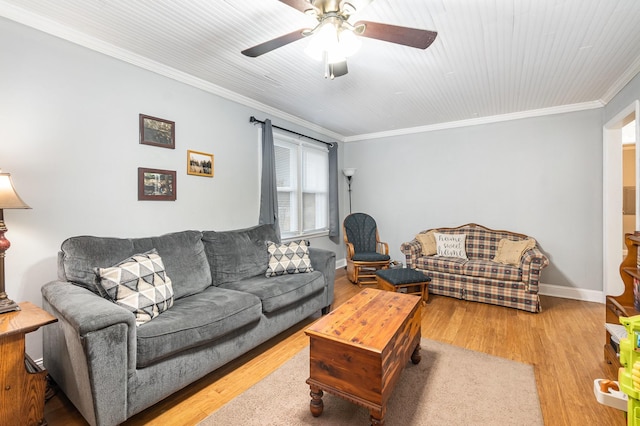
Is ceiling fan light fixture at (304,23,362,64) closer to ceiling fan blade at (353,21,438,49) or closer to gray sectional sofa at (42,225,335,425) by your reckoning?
ceiling fan blade at (353,21,438,49)

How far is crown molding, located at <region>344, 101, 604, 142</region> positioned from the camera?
3.76 meters

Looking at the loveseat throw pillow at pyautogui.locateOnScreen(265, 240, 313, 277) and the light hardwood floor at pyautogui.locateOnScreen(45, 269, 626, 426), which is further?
the loveseat throw pillow at pyautogui.locateOnScreen(265, 240, 313, 277)

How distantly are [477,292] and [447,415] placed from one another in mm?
2330

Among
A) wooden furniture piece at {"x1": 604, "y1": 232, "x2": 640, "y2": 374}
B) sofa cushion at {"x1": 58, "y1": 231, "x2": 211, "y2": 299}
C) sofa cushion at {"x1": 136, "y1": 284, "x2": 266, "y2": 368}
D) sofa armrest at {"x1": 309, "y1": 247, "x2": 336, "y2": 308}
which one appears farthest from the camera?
sofa armrest at {"x1": 309, "y1": 247, "x2": 336, "y2": 308}

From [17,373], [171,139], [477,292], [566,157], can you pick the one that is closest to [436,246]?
[477,292]

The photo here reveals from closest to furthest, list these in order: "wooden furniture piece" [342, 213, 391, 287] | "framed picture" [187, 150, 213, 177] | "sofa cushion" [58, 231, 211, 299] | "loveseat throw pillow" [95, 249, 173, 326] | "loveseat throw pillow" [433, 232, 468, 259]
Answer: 1. "loveseat throw pillow" [95, 249, 173, 326]
2. "sofa cushion" [58, 231, 211, 299]
3. "framed picture" [187, 150, 213, 177]
4. "loveseat throw pillow" [433, 232, 468, 259]
5. "wooden furniture piece" [342, 213, 391, 287]

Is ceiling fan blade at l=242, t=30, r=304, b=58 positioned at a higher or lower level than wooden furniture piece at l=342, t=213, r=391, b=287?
higher

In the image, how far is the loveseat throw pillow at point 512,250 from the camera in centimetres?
375

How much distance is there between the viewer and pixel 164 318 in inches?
74.2

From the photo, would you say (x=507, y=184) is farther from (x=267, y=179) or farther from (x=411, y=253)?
(x=267, y=179)

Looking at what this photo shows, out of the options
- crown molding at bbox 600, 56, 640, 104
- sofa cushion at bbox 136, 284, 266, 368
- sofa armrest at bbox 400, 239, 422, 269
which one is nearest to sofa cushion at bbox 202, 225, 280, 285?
sofa cushion at bbox 136, 284, 266, 368

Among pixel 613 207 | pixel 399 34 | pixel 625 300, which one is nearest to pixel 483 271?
pixel 625 300

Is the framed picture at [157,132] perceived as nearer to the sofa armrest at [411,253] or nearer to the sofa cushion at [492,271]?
the sofa armrest at [411,253]

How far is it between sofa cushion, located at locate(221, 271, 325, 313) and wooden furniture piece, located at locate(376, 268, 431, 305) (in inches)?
34.5
